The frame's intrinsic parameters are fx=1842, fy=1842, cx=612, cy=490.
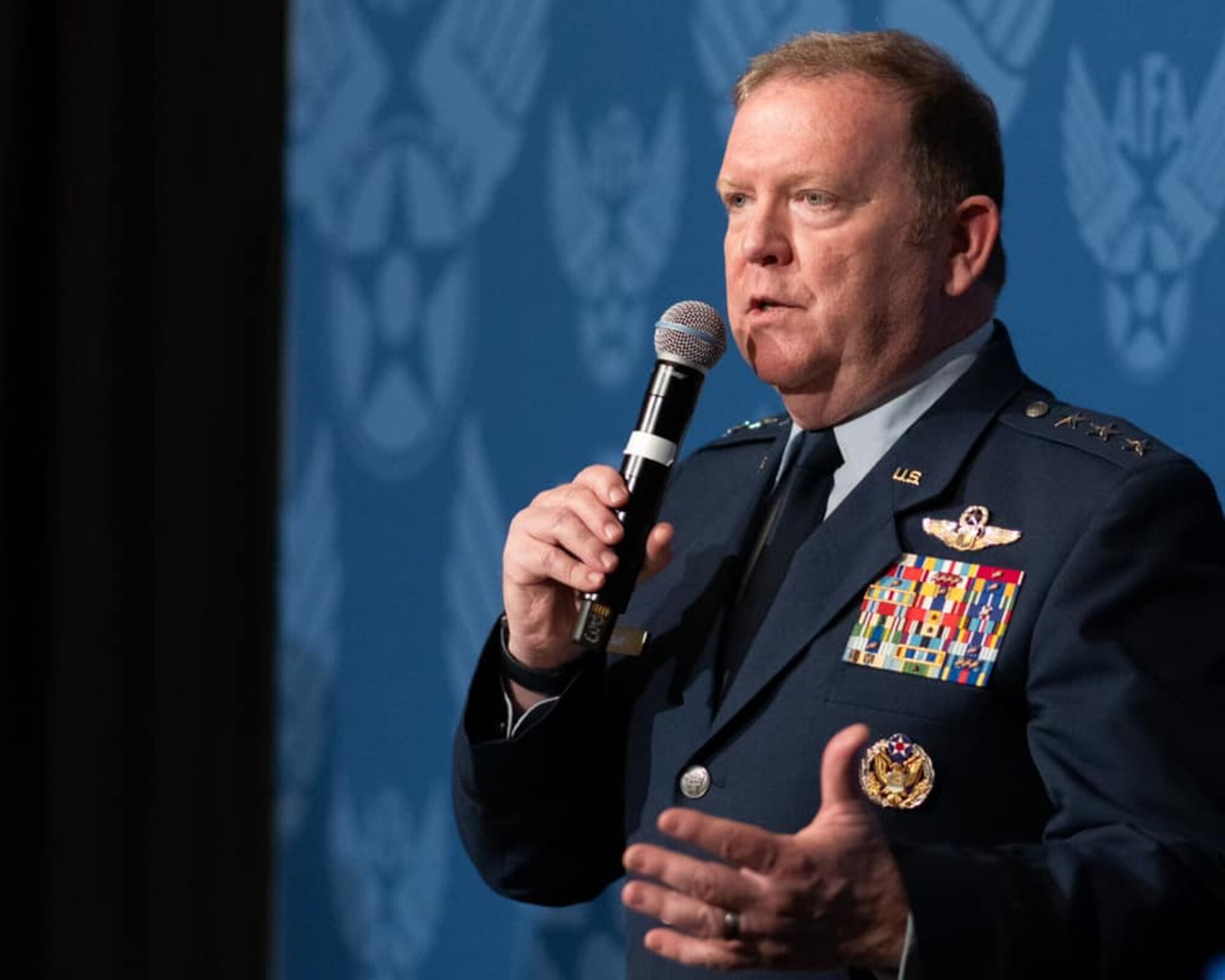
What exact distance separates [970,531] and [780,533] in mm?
207

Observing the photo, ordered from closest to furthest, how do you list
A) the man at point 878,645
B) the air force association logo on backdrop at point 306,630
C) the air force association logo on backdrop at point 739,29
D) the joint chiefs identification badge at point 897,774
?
the man at point 878,645
the joint chiefs identification badge at point 897,774
the air force association logo on backdrop at point 739,29
the air force association logo on backdrop at point 306,630

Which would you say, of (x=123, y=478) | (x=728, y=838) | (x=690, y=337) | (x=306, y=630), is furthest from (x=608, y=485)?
(x=306, y=630)

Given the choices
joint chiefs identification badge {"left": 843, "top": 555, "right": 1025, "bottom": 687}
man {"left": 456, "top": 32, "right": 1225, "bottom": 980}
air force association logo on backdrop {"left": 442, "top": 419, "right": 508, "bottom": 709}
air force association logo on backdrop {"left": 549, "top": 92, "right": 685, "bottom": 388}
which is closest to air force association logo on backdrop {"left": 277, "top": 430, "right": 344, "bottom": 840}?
air force association logo on backdrop {"left": 442, "top": 419, "right": 508, "bottom": 709}

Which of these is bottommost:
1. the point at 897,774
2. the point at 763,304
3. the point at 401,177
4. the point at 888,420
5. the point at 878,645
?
the point at 897,774

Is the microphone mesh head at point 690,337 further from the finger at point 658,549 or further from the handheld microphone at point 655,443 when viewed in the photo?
the finger at point 658,549

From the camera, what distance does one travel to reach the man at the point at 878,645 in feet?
4.44

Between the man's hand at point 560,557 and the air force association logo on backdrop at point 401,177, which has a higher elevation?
the air force association logo on backdrop at point 401,177

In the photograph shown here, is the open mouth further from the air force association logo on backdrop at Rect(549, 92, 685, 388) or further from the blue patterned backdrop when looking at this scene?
the air force association logo on backdrop at Rect(549, 92, 685, 388)

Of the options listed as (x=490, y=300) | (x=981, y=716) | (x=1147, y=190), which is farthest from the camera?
(x=490, y=300)

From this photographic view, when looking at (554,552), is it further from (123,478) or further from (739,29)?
(123,478)

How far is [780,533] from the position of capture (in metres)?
1.77

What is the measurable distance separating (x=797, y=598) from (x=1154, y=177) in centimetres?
72

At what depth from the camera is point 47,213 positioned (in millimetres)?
2781

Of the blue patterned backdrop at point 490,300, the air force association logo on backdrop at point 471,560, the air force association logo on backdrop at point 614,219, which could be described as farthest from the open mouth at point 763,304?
the air force association logo on backdrop at point 471,560
